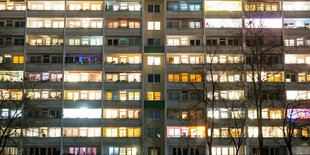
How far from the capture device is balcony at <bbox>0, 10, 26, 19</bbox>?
6456 centimetres

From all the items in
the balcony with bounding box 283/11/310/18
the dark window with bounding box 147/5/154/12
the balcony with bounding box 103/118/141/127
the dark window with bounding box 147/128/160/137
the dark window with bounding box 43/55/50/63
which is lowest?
the dark window with bounding box 147/128/160/137

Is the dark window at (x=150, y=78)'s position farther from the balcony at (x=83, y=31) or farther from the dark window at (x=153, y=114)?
the balcony at (x=83, y=31)

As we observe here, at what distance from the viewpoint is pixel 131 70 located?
6334 cm

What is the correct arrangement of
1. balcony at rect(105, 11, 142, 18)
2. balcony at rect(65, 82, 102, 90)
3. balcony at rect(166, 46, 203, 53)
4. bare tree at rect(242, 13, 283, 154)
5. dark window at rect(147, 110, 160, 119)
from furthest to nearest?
balcony at rect(105, 11, 142, 18), balcony at rect(166, 46, 203, 53), dark window at rect(147, 110, 160, 119), balcony at rect(65, 82, 102, 90), bare tree at rect(242, 13, 283, 154)

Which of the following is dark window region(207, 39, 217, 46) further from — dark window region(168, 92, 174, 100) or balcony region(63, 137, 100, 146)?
balcony region(63, 137, 100, 146)

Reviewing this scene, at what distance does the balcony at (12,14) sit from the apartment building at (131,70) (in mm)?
183

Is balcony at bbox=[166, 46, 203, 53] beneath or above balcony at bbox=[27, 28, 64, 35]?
beneath

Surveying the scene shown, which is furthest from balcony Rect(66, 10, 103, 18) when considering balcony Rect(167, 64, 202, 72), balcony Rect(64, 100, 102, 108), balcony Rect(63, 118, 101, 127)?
balcony Rect(63, 118, 101, 127)

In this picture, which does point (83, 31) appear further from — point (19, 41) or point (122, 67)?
point (19, 41)

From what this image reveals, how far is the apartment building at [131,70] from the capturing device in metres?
61.4

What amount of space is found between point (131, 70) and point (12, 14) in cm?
2418

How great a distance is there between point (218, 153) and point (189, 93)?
1166 centimetres

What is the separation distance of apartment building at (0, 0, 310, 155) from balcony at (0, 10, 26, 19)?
0.18 meters

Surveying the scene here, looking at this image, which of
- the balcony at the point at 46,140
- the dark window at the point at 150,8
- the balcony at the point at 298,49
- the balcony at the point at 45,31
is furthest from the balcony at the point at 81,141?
the balcony at the point at 298,49
